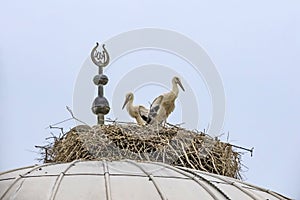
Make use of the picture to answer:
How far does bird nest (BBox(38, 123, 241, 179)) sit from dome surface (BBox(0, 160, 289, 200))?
0.85ft

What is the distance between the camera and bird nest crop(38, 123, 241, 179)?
5398mm

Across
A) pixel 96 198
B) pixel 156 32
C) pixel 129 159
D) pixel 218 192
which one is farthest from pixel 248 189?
pixel 156 32

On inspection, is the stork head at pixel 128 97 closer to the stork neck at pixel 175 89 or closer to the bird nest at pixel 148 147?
the stork neck at pixel 175 89

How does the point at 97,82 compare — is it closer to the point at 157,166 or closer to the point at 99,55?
the point at 99,55

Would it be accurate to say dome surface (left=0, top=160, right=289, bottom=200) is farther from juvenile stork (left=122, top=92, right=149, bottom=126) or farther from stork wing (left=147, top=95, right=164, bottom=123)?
juvenile stork (left=122, top=92, right=149, bottom=126)

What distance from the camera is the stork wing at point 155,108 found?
6.03 m

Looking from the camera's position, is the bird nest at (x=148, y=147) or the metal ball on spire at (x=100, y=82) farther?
the metal ball on spire at (x=100, y=82)

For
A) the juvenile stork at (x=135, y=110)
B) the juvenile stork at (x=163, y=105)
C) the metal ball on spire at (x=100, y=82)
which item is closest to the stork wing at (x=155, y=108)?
the juvenile stork at (x=163, y=105)

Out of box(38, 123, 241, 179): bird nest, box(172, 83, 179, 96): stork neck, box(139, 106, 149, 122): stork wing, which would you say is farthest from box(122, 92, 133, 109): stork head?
box(38, 123, 241, 179): bird nest

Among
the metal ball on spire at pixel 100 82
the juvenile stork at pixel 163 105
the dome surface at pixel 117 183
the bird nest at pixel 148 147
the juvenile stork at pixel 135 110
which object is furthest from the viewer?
the juvenile stork at pixel 135 110

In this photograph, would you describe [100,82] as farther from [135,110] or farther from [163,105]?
[163,105]

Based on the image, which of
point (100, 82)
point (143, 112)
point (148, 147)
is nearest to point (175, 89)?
point (143, 112)

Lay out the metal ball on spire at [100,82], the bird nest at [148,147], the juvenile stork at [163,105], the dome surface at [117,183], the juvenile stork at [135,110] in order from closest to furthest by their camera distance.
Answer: the dome surface at [117,183], the bird nest at [148,147], the juvenile stork at [163,105], the metal ball on spire at [100,82], the juvenile stork at [135,110]

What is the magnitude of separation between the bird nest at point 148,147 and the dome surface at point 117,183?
0.26m
